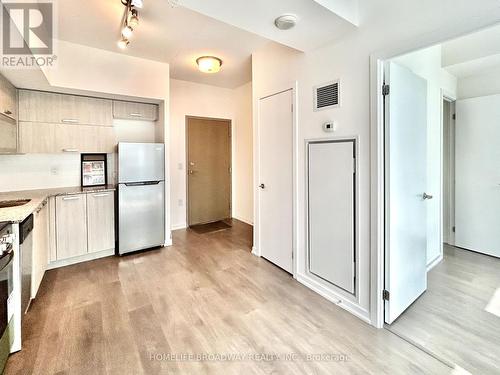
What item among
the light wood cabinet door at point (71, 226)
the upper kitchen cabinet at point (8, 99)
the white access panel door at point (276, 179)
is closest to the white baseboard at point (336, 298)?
the white access panel door at point (276, 179)

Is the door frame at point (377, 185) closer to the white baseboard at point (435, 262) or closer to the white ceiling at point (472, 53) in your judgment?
the white ceiling at point (472, 53)

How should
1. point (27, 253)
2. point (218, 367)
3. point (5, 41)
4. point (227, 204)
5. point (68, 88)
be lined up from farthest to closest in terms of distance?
point (227, 204) < point (68, 88) < point (27, 253) < point (5, 41) < point (218, 367)

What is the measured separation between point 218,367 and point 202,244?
7.78 ft

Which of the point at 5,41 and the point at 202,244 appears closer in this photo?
the point at 5,41

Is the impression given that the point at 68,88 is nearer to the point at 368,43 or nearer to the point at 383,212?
the point at 368,43

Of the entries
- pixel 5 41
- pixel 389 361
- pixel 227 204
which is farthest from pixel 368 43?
pixel 227 204

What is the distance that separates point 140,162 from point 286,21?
250 cm

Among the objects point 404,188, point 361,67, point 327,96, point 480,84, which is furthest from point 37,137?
point 480,84

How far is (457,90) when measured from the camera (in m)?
3.50

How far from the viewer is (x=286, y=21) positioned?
1.84m

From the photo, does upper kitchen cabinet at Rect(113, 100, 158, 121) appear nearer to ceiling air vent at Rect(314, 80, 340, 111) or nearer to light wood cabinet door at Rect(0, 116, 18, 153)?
light wood cabinet door at Rect(0, 116, 18, 153)

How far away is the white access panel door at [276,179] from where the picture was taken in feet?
9.06

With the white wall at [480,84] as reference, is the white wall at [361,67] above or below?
below

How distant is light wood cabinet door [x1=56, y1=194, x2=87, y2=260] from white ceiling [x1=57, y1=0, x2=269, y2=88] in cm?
190
